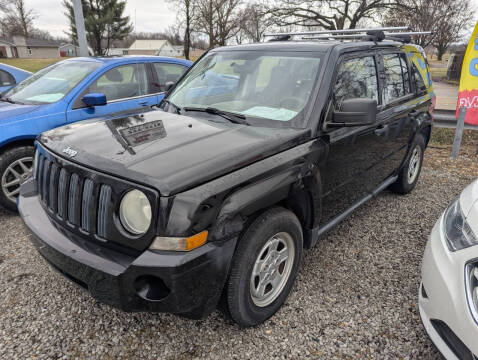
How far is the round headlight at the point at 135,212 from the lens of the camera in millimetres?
1882

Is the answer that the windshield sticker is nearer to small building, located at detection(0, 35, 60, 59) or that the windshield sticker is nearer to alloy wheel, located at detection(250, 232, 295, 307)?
alloy wheel, located at detection(250, 232, 295, 307)

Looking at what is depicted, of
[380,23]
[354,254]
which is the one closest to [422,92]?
[354,254]

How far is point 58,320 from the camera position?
2.51 metres

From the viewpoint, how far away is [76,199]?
209 centimetres

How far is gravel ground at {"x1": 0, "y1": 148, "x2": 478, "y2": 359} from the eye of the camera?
2.29 metres

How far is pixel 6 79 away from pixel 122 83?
3.13 meters

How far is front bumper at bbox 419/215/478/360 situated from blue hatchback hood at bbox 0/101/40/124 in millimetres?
4276

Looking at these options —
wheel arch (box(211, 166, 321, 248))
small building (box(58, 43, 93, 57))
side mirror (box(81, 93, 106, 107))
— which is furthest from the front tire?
small building (box(58, 43, 93, 57))

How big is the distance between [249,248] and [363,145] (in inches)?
68.4

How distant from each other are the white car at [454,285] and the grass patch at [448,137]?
608cm

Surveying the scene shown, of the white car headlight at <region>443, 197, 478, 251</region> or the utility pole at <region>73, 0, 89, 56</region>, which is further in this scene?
the utility pole at <region>73, 0, 89, 56</region>

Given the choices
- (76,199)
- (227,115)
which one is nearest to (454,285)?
(227,115)

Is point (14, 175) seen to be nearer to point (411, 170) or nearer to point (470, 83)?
point (411, 170)

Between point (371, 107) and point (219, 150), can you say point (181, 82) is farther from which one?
point (371, 107)
